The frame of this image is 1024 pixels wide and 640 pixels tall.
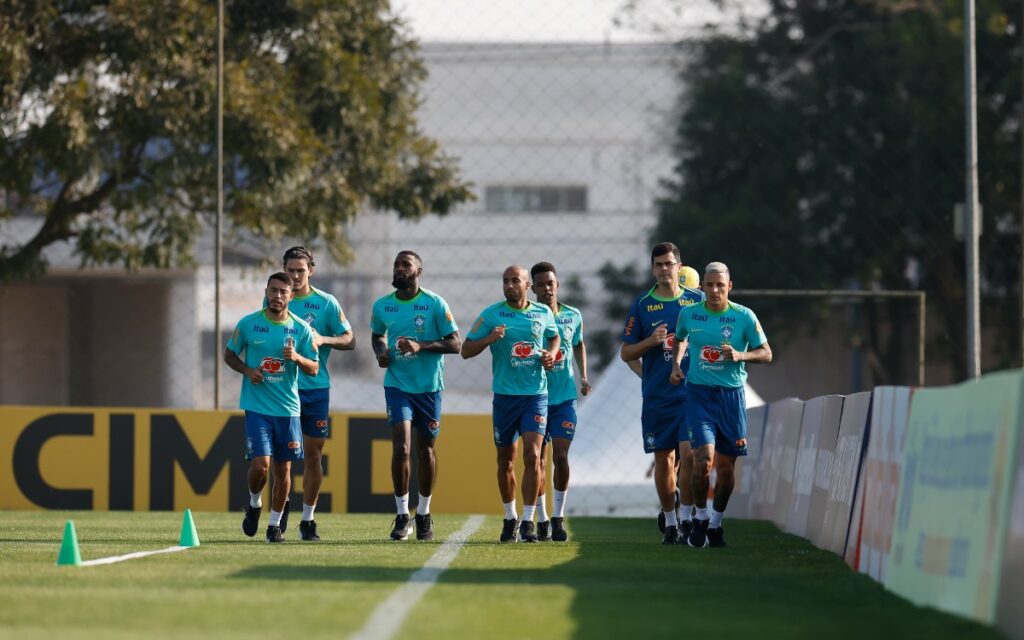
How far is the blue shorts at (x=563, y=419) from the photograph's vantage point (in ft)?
44.8

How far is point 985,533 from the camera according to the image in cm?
735

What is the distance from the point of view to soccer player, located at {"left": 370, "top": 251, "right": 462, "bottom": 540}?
12961 mm

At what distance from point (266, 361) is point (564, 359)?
2460 millimetres

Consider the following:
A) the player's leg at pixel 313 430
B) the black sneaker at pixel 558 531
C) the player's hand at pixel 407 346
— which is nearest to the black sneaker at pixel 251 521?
the player's leg at pixel 313 430

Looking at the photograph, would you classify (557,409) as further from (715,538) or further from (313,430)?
(313,430)

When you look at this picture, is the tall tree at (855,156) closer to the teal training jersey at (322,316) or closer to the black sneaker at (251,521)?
the teal training jersey at (322,316)

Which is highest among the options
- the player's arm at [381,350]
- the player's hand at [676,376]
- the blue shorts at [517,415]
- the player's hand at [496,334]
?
the player's hand at [496,334]

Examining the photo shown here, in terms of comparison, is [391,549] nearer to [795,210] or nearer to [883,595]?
[883,595]

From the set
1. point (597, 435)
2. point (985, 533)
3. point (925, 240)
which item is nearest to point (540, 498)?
point (985, 533)

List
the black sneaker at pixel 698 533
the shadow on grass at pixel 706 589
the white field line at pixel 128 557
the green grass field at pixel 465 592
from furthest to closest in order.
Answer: the black sneaker at pixel 698 533 < the white field line at pixel 128 557 < the shadow on grass at pixel 706 589 < the green grass field at pixel 465 592

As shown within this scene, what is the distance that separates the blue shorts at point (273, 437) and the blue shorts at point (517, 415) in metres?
1.41

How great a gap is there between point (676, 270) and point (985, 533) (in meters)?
5.96

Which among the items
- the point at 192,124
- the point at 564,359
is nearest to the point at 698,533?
the point at 564,359

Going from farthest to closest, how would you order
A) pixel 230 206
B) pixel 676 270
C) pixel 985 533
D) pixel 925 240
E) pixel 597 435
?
pixel 925 240 < pixel 230 206 < pixel 597 435 < pixel 676 270 < pixel 985 533
